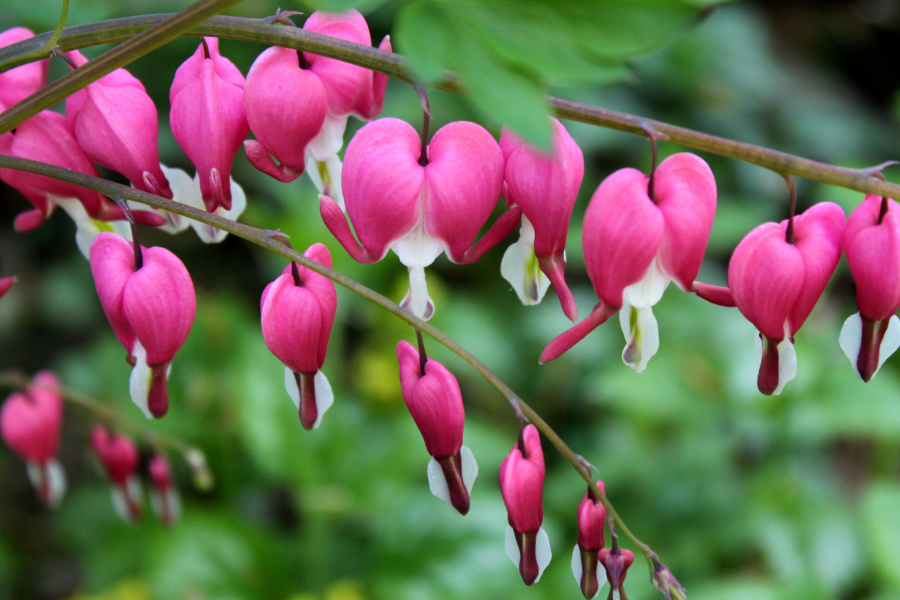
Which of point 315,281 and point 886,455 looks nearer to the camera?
point 315,281

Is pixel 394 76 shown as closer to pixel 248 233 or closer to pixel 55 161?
pixel 248 233

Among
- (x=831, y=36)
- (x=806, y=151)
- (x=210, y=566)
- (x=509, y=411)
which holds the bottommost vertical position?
(x=509, y=411)

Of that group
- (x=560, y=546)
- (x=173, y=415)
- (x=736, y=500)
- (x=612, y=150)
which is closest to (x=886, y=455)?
(x=736, y=500)

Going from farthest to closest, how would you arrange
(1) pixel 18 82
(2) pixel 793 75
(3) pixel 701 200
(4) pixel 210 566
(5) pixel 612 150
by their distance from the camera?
(2) pixel 793 75, (5) pixel 612 150, (4) pixel 210 566, (1) pixel 18 82, (3) pixel 701 200

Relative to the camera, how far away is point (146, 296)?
467 millimetres

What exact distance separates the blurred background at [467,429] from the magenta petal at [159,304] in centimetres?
113

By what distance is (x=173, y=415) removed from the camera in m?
1.80

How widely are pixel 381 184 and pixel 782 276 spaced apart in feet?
0.79

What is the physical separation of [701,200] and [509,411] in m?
1.82

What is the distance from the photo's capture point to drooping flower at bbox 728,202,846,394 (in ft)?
1.45

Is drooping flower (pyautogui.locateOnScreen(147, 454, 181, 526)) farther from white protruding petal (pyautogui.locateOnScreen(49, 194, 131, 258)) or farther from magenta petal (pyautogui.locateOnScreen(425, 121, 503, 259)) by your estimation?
magenta petal (pyautogui.locateOnScreen(425, 121, 503, 259))

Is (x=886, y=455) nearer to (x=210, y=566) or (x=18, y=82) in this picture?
(x=210, y=566)

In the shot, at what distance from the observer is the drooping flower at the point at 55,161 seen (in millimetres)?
510

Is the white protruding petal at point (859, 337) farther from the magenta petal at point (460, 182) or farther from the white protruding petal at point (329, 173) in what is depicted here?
the white protruding petal at point (329, 173)
